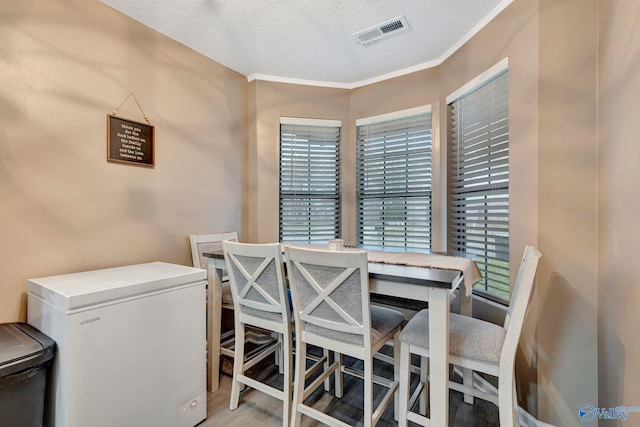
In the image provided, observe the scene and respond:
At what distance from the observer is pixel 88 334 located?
1260mm

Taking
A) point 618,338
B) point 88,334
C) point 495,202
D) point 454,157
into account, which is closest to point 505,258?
point 495,202

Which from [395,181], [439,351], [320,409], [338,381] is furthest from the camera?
[395,181]

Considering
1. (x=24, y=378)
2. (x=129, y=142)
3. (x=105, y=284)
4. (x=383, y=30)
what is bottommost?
(x=24, y=378)

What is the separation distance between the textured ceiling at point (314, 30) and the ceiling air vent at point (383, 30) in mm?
39

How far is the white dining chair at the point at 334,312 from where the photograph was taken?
4.27 ft

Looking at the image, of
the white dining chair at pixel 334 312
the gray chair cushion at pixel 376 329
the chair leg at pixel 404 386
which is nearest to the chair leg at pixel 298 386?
the white dining chair at pixel 334 312

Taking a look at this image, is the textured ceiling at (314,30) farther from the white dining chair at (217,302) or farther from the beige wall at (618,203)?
the white dining chair at (217,302)

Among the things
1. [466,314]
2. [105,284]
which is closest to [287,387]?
[105,284]

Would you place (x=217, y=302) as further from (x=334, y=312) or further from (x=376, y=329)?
(x=376, y=329)

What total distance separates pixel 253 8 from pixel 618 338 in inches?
111

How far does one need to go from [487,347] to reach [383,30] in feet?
7.36

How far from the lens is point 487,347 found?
4.45ft

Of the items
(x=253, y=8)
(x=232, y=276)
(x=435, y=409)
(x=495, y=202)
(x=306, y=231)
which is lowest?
(x=435, y=409)

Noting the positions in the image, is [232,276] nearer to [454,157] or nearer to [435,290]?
[435,290]
